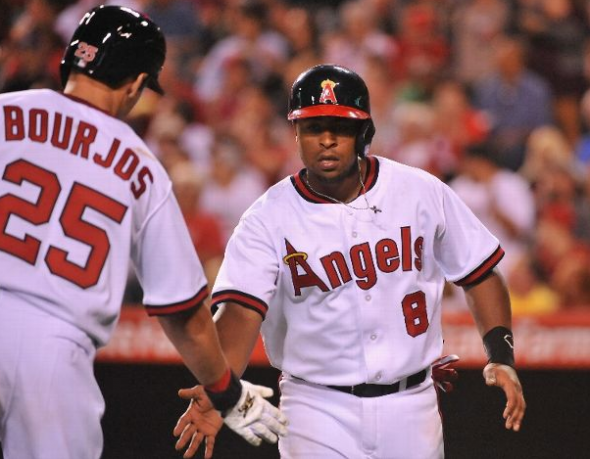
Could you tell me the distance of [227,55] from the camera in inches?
350

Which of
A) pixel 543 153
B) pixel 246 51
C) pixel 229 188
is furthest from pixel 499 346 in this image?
pixel 246 51

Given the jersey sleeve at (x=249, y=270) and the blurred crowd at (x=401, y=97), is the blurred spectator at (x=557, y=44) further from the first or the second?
the jersey sleeve at (x=249, y=270)

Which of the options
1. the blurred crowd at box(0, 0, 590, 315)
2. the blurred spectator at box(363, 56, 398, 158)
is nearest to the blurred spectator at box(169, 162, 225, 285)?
the blurred crowd at box(0, 0, 590, 315)

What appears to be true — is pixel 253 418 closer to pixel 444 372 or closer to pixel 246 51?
pixel 444 372

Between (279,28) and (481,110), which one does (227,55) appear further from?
(481,110)

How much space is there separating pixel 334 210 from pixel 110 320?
42.0 inches

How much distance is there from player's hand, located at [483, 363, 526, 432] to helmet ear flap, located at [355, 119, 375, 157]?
2.89 ft

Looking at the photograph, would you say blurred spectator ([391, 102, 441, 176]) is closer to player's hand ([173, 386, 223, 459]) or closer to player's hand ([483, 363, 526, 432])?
player's hand ([483, 363, 526, 432])

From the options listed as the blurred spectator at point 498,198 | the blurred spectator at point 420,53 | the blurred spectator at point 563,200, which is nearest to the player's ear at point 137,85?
the blurred spectator at point 498,198

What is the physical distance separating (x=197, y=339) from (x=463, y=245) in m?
1.22

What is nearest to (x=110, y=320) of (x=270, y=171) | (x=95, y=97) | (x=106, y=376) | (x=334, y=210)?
(x=95, y=97)

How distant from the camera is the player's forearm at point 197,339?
3.06 m

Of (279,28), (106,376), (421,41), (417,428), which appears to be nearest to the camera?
(417,428)

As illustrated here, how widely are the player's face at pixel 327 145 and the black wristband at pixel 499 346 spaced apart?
0.79m
